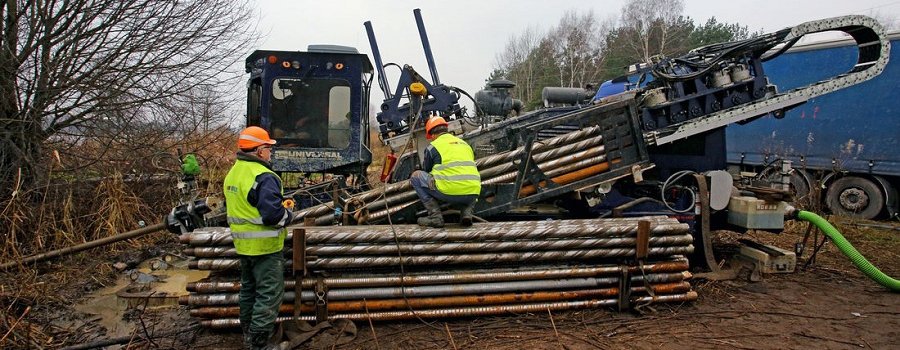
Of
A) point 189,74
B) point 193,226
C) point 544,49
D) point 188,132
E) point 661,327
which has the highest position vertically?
point 544,49

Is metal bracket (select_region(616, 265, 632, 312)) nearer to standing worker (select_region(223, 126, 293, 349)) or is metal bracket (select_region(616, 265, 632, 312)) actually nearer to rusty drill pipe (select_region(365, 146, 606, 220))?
rusty drill pipe (select_region(365, 146, 606, 220))

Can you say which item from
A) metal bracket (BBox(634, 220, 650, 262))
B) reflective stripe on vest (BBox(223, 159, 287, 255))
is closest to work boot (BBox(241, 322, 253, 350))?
reflective stripe on vest (BBox(223, 159, 287, 255))

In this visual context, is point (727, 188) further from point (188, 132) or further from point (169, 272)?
point (188, 132)

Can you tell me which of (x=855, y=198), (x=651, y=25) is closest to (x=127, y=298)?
(x=855, y=198)

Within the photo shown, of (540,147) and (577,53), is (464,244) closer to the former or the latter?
(540,147)

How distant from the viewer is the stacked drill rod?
4.08 meters

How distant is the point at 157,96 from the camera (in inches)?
288

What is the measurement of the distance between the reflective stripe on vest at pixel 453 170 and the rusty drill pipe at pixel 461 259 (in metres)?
0.59

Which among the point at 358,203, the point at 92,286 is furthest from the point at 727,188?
the point at 92,286

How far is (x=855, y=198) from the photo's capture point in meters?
9.17

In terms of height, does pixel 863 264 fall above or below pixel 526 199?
below

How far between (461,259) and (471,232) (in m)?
0.25

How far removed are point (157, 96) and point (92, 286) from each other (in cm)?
303

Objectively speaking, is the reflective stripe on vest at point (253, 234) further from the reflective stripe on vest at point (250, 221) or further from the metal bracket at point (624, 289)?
the metal bracket at point (624, 289)
